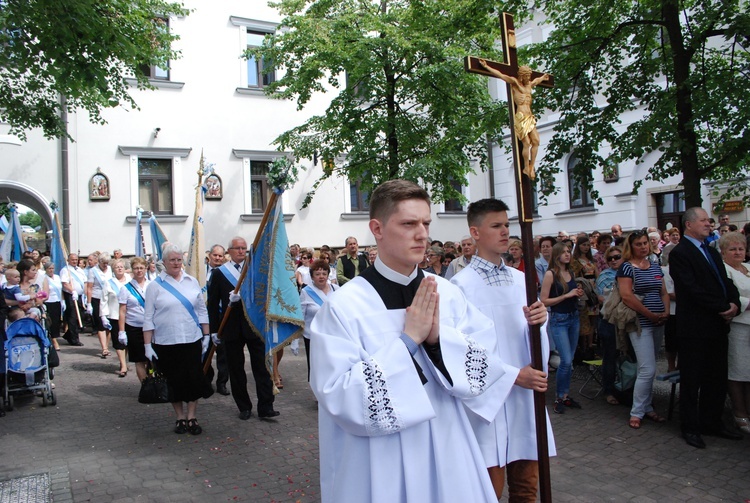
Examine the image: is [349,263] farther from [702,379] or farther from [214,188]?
[214,188]

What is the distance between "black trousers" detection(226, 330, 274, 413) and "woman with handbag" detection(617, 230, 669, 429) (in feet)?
13.1

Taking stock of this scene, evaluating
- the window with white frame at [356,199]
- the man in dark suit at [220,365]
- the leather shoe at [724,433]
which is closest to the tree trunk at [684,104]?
the leather shoe at [724,433]

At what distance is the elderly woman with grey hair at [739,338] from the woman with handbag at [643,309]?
680 millimetres

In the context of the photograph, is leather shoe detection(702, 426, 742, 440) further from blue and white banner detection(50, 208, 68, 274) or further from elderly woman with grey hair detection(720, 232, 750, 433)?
blue and white banner detection(50, 208, 68, 274)

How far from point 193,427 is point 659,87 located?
7.91 meters

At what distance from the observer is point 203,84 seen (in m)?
19.3

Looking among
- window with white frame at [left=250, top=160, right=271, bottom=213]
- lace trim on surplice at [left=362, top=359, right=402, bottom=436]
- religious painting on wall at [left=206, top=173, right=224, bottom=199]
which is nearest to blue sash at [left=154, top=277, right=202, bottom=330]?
lace trim on surplice at [left=362, top=359, right=402, bottom=436]

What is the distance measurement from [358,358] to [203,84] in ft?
61.2

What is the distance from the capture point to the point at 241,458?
5770 millimetres

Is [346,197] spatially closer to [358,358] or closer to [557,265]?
[557,265]

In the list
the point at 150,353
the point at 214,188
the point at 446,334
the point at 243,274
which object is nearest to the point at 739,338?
the point at 446,334

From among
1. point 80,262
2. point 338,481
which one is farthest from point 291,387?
point 80,262

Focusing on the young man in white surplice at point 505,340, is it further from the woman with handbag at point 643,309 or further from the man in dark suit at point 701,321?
the woman with handbag at point 643,309

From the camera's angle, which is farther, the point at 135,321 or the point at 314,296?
the point at 135,321
